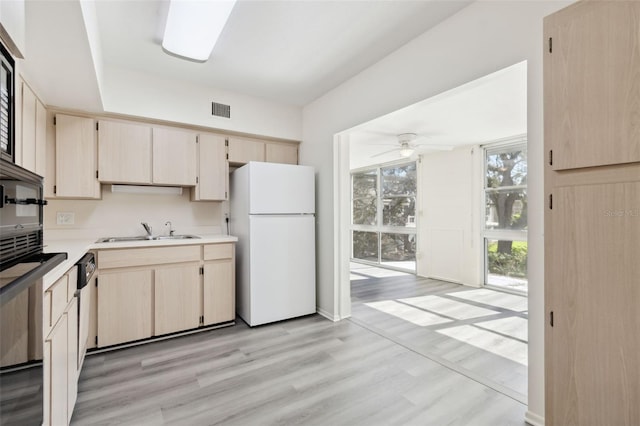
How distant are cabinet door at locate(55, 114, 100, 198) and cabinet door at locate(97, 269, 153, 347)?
2.75ft

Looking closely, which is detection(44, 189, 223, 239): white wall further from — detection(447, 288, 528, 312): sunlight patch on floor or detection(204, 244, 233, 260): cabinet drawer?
detection(447, 288, 528, 312): sunlight patch on floor

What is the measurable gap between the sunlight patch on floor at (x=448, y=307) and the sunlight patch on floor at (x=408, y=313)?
18 centimetres

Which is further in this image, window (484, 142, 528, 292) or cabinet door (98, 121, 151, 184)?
window (484, 142, 528, 292)

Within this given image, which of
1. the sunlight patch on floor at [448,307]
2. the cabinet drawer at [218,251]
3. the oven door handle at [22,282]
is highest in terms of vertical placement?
the oven door handle at [22,282]

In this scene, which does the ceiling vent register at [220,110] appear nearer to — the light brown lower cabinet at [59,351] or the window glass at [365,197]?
the light brown lower cabinet at [59,351]

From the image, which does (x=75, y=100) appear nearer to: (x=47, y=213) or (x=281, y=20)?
(x=47, y=213)

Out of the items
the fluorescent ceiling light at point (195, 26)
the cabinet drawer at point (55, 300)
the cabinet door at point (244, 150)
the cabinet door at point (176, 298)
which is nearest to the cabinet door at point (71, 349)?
the cabinet drawer at point (55, 300)

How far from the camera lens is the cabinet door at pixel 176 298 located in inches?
112

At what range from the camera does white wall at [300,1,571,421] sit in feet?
5.60

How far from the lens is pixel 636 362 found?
4.01 ft

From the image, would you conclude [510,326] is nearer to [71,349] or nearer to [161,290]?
[161,290]

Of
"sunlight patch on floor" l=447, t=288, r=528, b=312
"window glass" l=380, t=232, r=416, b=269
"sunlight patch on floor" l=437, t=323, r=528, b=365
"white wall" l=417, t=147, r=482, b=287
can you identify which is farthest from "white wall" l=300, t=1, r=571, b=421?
"window glass" l=380, t=232, r=416, b=269

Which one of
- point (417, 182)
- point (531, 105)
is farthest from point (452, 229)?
point (531, 105)

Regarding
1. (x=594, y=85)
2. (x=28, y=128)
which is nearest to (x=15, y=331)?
(x=28, y=128)
